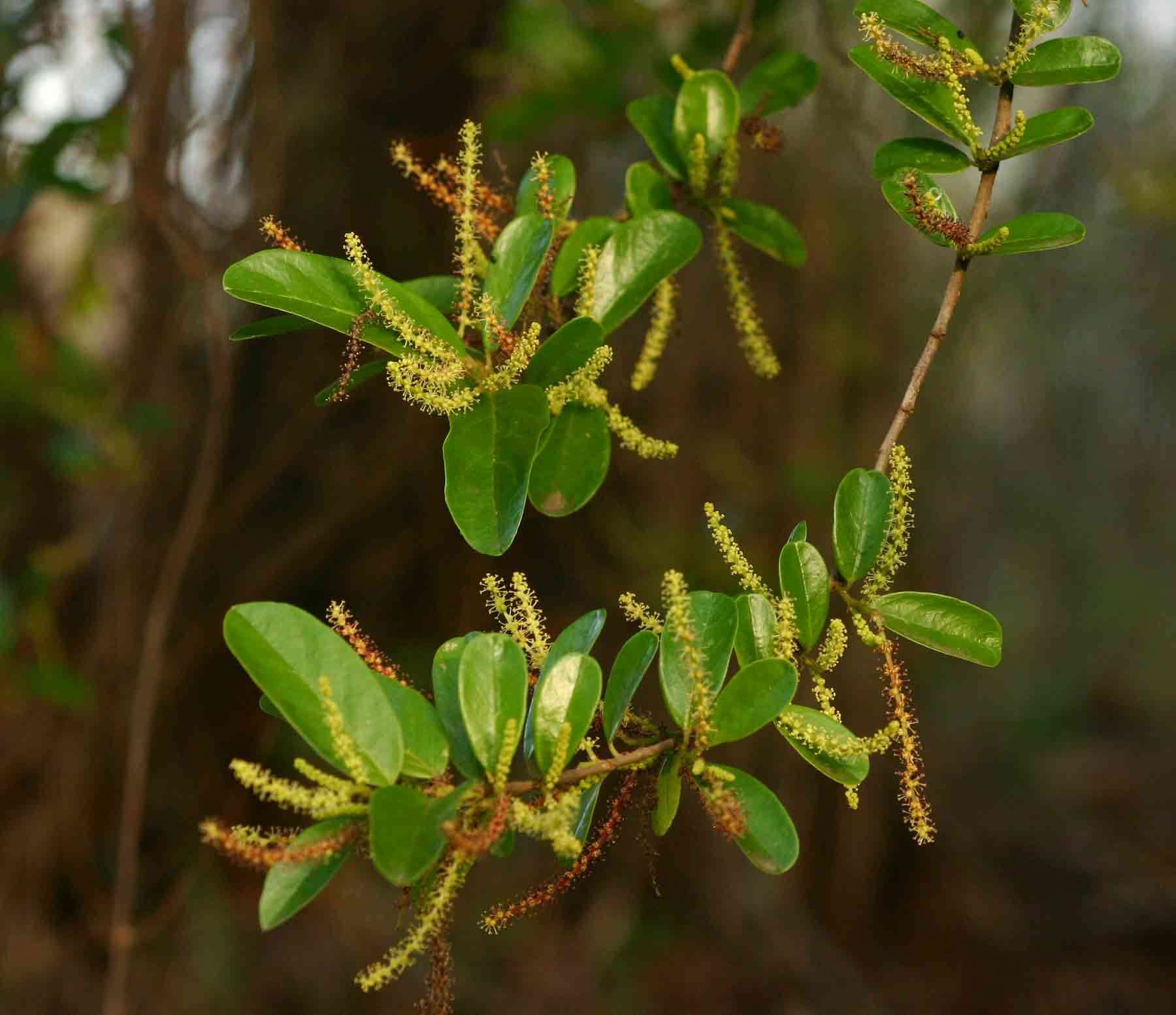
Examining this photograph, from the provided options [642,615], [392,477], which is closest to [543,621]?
[642,615]

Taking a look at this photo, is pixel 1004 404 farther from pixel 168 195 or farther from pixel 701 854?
Answer: pixel 168 195

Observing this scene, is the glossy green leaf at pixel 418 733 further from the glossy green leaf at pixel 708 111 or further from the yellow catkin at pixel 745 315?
the glossy green leaf at pixel 708 111

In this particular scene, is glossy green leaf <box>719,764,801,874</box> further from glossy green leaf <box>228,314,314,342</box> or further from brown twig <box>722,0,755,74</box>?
brown twig <box>722,0,755,74</box>

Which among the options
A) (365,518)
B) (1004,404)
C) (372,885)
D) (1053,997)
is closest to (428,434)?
(365,518)

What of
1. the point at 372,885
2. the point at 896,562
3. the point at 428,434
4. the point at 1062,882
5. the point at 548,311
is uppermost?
the point at 548,311

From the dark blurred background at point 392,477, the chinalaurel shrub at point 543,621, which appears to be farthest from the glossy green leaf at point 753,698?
the dark blurred background at point 392,477

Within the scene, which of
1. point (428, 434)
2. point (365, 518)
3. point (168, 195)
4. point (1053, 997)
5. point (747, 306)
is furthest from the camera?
point (1053, 997)

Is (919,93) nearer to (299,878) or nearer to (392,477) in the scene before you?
(299,878)

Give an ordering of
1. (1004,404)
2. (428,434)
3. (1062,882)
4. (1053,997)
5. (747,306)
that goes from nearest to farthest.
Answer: (747,306)
(428,434)
(1053,997)
(1062,882)
(1004,404)
